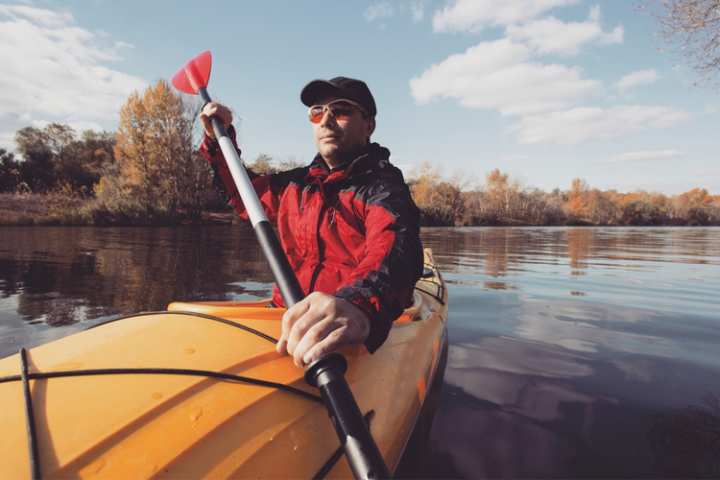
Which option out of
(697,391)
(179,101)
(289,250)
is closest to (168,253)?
(289,250)

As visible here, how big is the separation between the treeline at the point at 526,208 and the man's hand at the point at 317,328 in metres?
37.5

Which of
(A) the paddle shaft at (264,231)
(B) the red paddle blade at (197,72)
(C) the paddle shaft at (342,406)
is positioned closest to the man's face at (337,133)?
(A) the paddle shaft at (264,231)

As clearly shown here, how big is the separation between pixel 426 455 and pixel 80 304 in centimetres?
535

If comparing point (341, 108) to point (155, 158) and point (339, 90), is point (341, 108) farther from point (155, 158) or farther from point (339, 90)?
point (155, 158)

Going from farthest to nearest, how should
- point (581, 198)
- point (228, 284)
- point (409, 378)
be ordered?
1. point (581, 198)
2. point (228, 284)
3. point (409, 378)

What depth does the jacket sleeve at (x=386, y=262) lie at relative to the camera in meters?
1.46

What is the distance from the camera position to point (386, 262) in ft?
5.28

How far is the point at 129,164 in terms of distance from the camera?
27375 mm

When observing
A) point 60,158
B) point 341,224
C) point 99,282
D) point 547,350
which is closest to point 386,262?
point 341,224

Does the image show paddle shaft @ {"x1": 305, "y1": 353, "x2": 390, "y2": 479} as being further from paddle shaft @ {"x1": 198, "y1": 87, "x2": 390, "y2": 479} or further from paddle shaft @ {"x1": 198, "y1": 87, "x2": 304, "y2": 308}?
paddle shaft @ {"x1": 198, "y1": 87, "x2": 304, "y2": 308}

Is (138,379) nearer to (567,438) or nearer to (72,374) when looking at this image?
(72,374)

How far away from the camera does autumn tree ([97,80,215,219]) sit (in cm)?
2686

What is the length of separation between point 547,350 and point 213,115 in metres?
3.73

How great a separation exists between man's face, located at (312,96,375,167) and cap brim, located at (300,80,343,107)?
29mm
